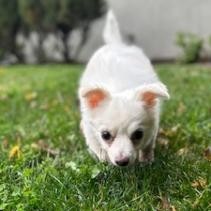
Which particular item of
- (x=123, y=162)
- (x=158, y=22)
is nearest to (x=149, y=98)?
(x=123, y=162)

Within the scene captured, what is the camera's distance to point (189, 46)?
14.5 m

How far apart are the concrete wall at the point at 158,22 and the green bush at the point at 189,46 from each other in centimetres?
84

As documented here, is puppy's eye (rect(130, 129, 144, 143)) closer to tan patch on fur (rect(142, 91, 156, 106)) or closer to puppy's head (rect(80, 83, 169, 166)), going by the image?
puppy's head (rect(80, 83, 169, 166))

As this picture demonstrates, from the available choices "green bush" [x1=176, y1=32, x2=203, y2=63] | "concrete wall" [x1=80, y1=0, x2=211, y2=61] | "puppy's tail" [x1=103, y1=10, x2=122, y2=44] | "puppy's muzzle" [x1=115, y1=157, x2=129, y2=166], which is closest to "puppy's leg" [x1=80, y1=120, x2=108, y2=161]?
"puppy's muzzle" [x1=115, y1=157, x2=129, y2=166]

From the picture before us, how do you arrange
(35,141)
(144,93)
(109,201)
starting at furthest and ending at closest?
1. (35,141)
2. (144,93)
3. (109,201)

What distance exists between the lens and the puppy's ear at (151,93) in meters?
4.29

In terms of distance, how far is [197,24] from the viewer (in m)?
15.6

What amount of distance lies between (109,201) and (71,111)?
3.41 m

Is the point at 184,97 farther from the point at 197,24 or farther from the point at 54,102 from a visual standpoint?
the point at 197,24

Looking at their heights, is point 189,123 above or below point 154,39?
above

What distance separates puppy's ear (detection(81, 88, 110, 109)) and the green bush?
10148 mm

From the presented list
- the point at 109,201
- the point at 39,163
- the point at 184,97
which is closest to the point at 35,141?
the point at 39,163

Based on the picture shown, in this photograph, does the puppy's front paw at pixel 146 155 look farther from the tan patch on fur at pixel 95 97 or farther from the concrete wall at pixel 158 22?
the concrete wall at pixel 158 22

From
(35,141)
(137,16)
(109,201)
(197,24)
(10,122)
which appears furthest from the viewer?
(137,16)
